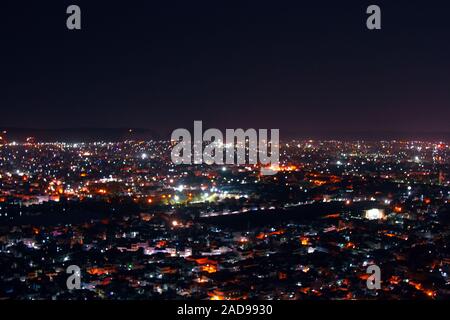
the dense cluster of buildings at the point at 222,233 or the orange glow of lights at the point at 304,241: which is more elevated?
the dense cluster of buildings at the point at 222,233

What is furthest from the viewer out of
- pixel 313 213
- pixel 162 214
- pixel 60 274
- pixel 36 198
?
pixel 36 198

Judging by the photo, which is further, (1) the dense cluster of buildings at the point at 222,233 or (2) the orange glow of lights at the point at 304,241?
(2) the orange glow of lights at the point at 304,241

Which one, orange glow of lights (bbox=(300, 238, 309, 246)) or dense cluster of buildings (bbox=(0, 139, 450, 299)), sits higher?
dense cluster of buildings (bbox=(0, 139, 450, 299))

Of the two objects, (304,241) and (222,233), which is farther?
(222,233)

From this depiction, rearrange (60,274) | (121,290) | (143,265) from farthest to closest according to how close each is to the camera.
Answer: (143,265) → (60,274) → (121,290)

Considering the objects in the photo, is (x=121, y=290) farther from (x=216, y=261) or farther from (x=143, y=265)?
(x=216, y=261)

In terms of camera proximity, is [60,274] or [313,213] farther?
[313,213]
